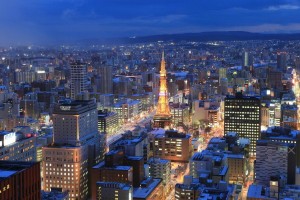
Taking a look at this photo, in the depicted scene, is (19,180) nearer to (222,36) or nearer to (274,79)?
(274,79)

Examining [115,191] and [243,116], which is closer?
[115,191]

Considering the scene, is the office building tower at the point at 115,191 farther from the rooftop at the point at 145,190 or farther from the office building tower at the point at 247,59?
the office building tower at the point at 247,59

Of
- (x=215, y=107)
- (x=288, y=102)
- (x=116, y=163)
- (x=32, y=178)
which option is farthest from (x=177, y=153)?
(x=32, y=178)

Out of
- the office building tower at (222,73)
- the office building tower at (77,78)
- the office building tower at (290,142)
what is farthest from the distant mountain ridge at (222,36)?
the office building tower at (290,142)

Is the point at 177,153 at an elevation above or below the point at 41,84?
below

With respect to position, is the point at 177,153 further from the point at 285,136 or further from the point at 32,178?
the point at 32,178

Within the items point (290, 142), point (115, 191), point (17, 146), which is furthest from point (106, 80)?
point (115, 191)
